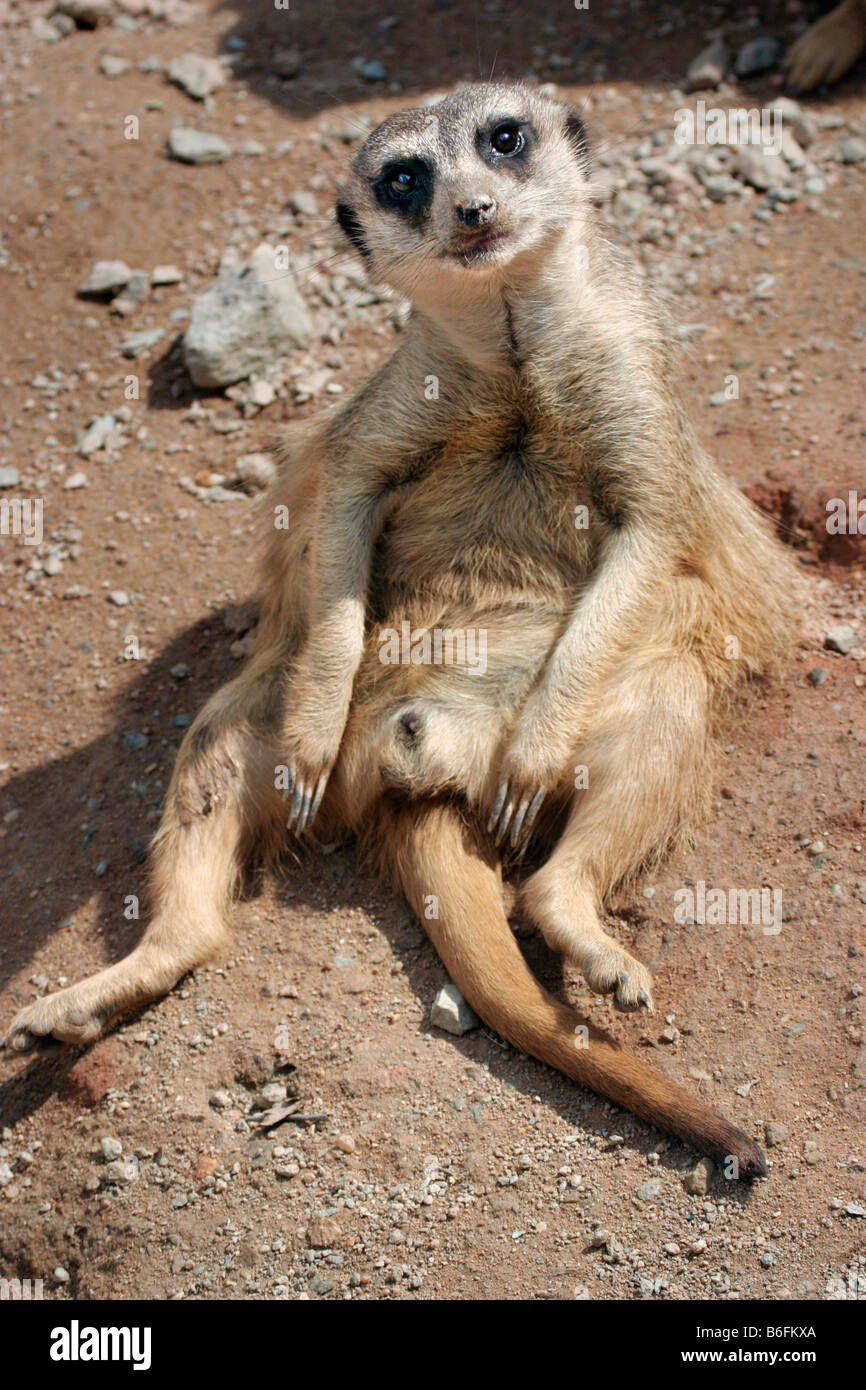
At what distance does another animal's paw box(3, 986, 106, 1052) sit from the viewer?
3744mm

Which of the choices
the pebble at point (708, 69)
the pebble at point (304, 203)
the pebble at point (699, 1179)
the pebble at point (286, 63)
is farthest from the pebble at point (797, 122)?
the pebble at point (699, 1179)

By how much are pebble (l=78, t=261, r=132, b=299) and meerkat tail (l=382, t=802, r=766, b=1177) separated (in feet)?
11.3

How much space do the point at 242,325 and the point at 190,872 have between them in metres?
2.73

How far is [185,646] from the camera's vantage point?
5027mm

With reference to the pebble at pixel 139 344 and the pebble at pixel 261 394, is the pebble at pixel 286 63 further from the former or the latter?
the pebble at pixel 261 394

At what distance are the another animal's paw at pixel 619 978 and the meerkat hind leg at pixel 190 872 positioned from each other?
1.19 meters

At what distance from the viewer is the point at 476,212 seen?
3.46 m

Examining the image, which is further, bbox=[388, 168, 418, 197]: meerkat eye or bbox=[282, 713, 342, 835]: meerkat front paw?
bbox=[282, 713, 342, 835]: meerkat front paw

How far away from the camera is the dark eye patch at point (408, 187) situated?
12.4 ft

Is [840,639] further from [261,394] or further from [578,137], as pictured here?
[261,394]

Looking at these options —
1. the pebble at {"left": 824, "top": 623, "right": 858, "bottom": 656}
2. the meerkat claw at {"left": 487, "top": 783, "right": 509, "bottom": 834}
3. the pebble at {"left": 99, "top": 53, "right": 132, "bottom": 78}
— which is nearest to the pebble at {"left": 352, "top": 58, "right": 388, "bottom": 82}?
the pebble at {"left": 99, "top": 53, "right": 132, "bottom": 78}

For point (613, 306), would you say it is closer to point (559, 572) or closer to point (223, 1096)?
point (559, 572)

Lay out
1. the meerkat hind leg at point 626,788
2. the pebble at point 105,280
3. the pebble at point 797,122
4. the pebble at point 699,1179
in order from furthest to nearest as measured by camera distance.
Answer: the pebble at point 797,122, the pebble at point 105,280, the meerkat hind leg at point 626,788, the pebble at point 699,1179

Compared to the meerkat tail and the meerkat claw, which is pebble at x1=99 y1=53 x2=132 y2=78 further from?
the meerkat claw
